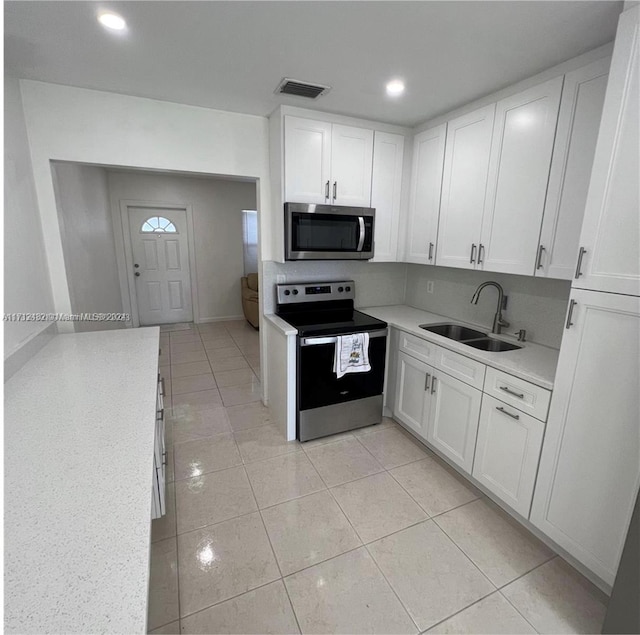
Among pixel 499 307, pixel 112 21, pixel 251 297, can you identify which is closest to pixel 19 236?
pixel 112 21

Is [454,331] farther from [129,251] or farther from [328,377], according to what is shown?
[129,251]

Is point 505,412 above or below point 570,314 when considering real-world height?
below

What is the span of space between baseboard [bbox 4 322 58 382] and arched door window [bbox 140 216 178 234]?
3.45m

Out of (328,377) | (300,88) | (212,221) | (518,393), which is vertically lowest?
(328,377)

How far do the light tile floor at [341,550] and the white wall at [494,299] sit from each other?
3.51 ft

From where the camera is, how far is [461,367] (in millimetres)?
2168

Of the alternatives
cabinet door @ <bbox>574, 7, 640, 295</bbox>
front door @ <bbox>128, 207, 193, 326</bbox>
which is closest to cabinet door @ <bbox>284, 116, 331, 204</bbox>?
cabinet door @ <bbox>574, 7, 640, 295</bbox>

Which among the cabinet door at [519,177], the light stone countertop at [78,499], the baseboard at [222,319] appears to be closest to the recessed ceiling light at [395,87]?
the cabinet door at [519,177]

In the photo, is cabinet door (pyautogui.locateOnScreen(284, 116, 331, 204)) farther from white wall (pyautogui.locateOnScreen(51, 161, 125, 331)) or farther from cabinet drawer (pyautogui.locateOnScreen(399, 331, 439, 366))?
white wall (pyautogui.locateOnScreen(51, 161, 125, 331))

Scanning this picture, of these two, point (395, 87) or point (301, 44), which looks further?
point (395, 87)

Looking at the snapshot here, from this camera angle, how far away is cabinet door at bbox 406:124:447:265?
103 inches

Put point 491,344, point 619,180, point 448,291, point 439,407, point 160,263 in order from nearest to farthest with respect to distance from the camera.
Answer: point 619,180 → point 439,407 → point 491,344 → point 448,291 → point 160,263

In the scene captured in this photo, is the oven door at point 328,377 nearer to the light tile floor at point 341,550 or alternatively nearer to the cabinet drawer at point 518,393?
the light tile floor at point 341,550

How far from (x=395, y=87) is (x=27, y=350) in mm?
2494
